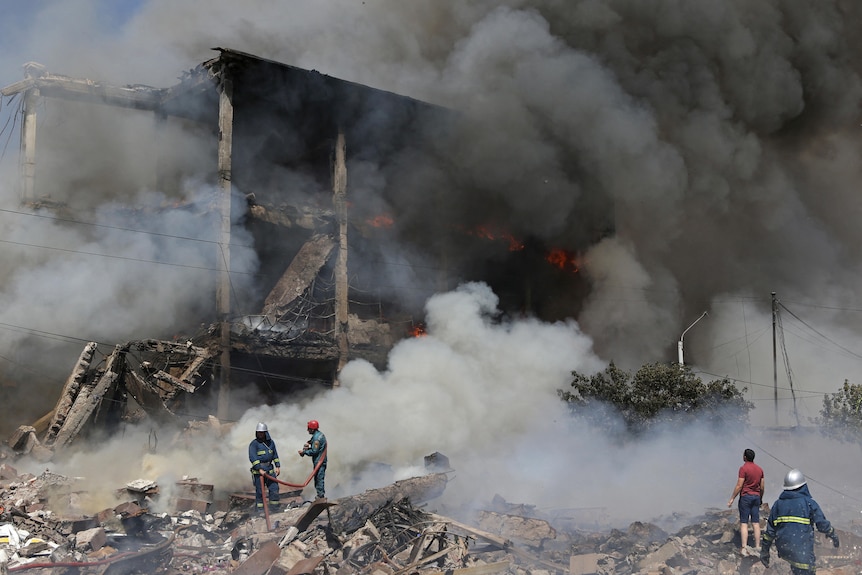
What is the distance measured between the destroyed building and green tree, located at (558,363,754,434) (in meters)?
8.68

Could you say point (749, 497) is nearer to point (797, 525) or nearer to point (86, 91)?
point (797, 525)

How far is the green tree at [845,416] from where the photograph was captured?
814 inches

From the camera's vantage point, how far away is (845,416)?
20969mm

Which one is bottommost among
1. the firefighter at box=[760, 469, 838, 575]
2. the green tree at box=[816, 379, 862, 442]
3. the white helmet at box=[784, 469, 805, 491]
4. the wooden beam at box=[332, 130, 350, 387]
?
the firefighter at box=[760, 469, 838, 575]

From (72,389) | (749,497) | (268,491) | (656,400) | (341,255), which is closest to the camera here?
(749,497)

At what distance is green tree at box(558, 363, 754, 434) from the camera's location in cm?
1956

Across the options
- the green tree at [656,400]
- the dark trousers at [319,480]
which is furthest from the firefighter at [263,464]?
the green tree at [656,400]

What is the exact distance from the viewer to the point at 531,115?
95.1 ft

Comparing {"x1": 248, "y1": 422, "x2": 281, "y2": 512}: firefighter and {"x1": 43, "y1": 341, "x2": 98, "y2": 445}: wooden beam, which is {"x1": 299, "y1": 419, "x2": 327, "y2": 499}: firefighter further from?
{"x1": 43, "y1": 341, "x2": 98, "y2": 445}: wooden beam

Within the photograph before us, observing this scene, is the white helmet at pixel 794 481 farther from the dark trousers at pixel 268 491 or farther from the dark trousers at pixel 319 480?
the dark trousers at pixel 268 491

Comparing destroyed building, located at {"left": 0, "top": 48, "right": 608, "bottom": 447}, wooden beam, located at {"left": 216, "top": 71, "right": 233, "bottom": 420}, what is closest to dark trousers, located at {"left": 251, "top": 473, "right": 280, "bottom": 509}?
destroyed building, located at {"left": 0, "top": 48, "right": 608, "bottom": 447}

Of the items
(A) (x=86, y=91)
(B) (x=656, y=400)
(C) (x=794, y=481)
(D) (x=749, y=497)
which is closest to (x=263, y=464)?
(D) (x=749, y=497)

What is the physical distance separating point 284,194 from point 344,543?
18.5m

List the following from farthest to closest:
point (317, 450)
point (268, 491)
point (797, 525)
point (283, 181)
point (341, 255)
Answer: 1. point (283, 181)
2. point (341, 255)
3. point (317, 450)
4. point (268, 491)
5. point (797, 525)
